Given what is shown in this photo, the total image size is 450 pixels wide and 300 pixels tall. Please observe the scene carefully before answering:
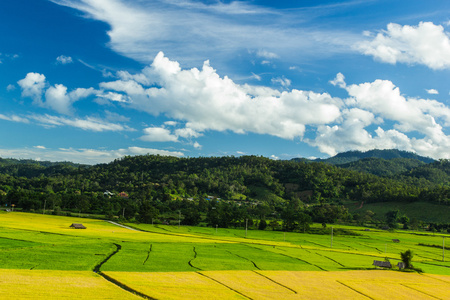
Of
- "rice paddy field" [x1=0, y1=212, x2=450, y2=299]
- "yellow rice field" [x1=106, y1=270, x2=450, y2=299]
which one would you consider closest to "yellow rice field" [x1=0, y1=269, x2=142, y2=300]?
"rice paddy field" [x1=0, y1=212, x2=450, y2=299]

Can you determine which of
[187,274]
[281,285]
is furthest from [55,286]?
[281,285]

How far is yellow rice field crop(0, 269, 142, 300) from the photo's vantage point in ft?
84.2

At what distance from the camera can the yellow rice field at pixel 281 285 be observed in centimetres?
3155

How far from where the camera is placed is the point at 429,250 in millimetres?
87500

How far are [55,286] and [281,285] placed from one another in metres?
22.6

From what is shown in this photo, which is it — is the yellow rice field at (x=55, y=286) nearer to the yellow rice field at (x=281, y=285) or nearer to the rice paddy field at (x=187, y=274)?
the rice paddy field at (x=187, y=274)

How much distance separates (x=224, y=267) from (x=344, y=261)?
26858 mm

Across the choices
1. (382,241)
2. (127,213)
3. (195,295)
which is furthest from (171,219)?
(195,295)

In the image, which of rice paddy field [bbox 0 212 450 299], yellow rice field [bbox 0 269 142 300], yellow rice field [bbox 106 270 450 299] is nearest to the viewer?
yellow rice field [bbox 0 269 142 300]

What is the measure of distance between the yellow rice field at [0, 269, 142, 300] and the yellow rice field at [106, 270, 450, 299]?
2.35m

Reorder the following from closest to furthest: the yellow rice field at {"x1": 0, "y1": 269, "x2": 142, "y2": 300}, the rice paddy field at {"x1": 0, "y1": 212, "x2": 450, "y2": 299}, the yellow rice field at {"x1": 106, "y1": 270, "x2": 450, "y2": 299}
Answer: the yellow rice field at {"x1": 0, "y1": 269, "x2": 142, "y2": 300} → the rice paddy field at {"x1": 0, "y1": 212, "x2": 450, "y2": 299} → the yellow rice field at {"x1": 106, "y1": 270, "x2": 450, "y2": 299}

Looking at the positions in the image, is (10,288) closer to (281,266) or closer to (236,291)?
(236,291)

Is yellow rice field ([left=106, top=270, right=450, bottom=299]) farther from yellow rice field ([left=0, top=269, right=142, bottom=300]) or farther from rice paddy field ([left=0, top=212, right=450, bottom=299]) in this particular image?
yellow rice field ([left=0, top=269, right=142, bottom=300])

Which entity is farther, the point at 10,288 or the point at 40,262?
the point at 40,262
